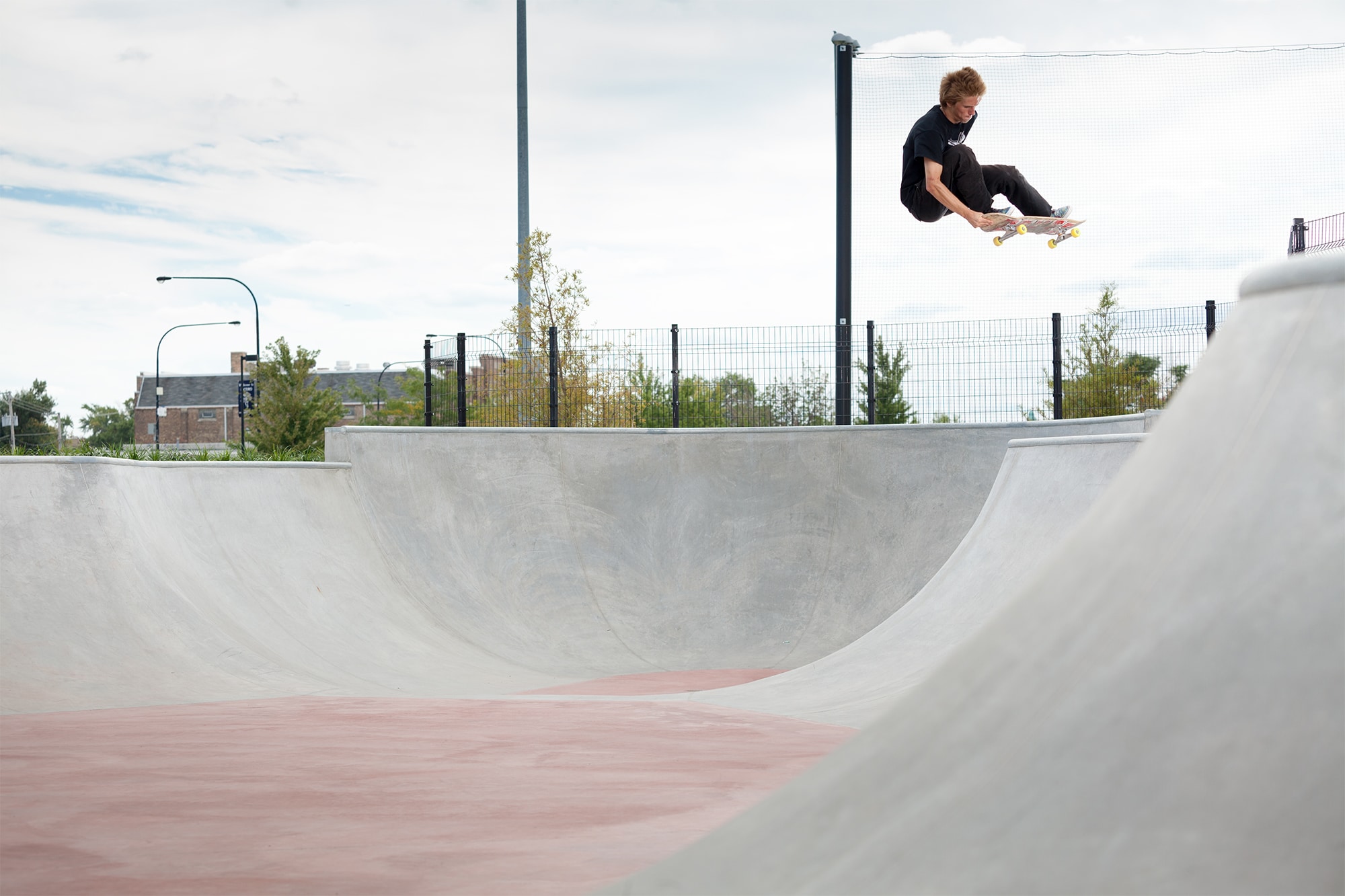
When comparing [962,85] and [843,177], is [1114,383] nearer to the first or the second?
[843,177]

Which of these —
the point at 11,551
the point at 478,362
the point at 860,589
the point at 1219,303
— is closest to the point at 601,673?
the point at 860,589

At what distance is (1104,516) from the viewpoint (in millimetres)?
2584

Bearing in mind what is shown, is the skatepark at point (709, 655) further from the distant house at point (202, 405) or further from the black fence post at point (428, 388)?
the distant house at point (202, 405)

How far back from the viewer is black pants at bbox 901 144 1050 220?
6.92 meters

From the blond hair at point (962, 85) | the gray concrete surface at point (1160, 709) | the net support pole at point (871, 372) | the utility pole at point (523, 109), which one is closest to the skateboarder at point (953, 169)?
the blond hair at point (962, 85)

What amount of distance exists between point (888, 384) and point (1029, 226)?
836cm

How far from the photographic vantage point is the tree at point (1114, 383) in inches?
598

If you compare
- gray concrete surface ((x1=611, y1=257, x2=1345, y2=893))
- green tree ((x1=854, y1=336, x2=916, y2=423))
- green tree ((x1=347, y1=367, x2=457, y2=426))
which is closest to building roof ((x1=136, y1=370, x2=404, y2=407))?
green tree ((x1=347, y1=367, x2=457, y2=426))

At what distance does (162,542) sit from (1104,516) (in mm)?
8667

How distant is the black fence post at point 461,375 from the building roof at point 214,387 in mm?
72493

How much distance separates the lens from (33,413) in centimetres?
8206

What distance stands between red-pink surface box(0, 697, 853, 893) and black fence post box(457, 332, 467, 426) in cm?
774

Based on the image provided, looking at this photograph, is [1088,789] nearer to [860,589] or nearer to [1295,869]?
[1295,869]

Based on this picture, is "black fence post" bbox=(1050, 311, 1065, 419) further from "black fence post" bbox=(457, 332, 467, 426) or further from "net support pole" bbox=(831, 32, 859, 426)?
"black fence post" bbox=(457, 332, 467, 426)
